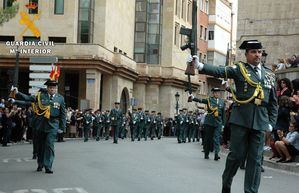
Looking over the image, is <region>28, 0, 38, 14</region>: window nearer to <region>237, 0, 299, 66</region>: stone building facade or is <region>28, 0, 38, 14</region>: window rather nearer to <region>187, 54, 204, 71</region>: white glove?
<region>237, 0, 299, 66</region>: stone building facade

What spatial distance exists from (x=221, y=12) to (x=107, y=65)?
3767cm

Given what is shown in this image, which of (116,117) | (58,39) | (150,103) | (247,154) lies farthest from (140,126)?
(247,154)

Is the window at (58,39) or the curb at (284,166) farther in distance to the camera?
the window at (58,39)

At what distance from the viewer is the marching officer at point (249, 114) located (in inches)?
331

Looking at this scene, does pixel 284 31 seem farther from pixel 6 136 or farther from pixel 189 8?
pixel 189 8

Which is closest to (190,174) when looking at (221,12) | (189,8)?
(189,8)

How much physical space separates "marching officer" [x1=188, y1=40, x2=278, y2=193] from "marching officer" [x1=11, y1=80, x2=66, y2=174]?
583 cm

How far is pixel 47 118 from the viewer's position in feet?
44.7

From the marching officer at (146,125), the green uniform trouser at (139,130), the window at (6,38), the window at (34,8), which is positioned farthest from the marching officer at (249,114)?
the window at (6,38)

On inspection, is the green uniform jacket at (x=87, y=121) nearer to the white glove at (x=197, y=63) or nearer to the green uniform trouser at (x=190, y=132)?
the green uniform trouser at (x=190, y=132)

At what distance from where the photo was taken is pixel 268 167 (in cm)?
1634

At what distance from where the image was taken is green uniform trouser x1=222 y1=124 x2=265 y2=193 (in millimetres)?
8336

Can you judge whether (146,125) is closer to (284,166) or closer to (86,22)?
(86,22)

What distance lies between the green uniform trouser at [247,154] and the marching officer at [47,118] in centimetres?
577
